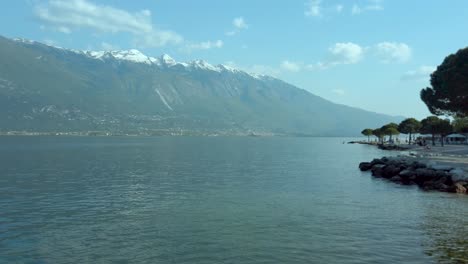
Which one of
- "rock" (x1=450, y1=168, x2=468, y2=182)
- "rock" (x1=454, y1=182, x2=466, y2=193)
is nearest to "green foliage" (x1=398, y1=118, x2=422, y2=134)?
"rock" (x1=450, y1=168, x2=468, y2=182)

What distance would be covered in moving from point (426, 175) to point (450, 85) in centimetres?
1915

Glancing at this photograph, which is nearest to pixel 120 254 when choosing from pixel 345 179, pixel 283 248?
pixel 283 248

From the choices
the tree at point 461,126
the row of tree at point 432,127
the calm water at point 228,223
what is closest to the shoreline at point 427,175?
the calm water at point 228,223

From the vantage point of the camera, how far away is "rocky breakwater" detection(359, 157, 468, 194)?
136 feet

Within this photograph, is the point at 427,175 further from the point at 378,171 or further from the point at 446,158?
the point at 446,158

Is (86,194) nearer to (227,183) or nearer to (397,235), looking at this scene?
(227,183)

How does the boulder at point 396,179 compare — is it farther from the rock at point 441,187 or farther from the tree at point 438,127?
the tree at point 438,127

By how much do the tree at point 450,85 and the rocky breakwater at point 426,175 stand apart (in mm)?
12456

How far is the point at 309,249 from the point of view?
68.1ft

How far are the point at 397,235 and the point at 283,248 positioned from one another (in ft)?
22.6

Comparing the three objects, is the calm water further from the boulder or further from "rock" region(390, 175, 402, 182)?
"rock" region(390, 175, 402, 182)

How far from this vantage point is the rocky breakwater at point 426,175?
1629 inches

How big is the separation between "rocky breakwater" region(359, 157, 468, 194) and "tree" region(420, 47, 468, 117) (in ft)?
40.9

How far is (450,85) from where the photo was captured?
195ft
